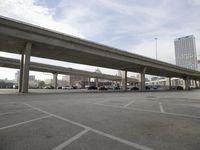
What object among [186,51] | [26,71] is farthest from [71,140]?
[186,51]

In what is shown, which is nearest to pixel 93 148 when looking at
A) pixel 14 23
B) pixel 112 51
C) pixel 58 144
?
pixel 58 144

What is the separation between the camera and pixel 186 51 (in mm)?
63562

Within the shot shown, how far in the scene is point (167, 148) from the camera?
3891 millimetres

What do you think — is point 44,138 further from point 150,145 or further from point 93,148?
point 150,145

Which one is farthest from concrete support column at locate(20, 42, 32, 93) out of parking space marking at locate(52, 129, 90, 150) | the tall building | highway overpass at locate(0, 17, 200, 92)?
the tall building

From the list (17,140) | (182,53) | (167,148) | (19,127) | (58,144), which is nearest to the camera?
(167,148)

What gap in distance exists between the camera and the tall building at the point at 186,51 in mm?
60188

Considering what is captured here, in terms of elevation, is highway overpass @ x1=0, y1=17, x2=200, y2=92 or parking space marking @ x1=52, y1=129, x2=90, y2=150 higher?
highway overpass @ x1=0, y1=17, x2=200, y2=92

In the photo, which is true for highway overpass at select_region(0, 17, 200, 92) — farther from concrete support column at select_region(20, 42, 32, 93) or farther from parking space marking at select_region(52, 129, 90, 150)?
parking space marking at select_region(52, 129, 90, 150)

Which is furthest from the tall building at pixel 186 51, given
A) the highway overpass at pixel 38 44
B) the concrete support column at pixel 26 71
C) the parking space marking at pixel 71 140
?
the parking space marking at pixel 71 140

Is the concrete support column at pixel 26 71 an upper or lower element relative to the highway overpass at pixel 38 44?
lower

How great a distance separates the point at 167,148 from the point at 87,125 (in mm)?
2986

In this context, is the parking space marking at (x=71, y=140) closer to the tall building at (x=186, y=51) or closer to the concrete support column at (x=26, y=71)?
the concrete support column at (x=26, y=71)

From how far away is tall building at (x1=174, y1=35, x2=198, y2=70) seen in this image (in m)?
60.2
